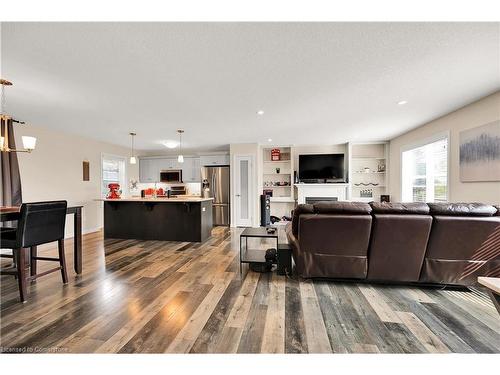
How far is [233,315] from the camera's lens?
182 cm

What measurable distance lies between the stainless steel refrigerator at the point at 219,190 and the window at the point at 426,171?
4423 mm

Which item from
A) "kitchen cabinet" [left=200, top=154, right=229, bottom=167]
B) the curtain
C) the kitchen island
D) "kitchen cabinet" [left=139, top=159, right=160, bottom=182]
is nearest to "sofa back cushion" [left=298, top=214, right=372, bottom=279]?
the kitchen island

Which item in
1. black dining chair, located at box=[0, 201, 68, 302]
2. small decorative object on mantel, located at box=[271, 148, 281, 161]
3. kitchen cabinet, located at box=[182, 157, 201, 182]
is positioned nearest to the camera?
black dining chair, located at box=[0, 201, 68, 302]

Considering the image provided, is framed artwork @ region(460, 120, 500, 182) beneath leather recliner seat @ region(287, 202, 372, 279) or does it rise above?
above

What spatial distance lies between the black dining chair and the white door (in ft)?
12.9

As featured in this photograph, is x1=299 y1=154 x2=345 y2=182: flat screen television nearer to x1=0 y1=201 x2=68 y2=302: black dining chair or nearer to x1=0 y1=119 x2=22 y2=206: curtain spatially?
x1=0 y1=201 x2=68 y2=302: black dining chair

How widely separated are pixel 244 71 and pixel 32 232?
2665mm

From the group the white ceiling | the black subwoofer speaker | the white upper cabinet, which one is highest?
the white ceiling

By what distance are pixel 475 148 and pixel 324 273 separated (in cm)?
281

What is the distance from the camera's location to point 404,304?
2.01 m

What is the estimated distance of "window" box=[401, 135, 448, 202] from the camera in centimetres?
385

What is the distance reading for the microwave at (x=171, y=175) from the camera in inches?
264

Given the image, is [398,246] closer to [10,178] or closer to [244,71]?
[244,71]
